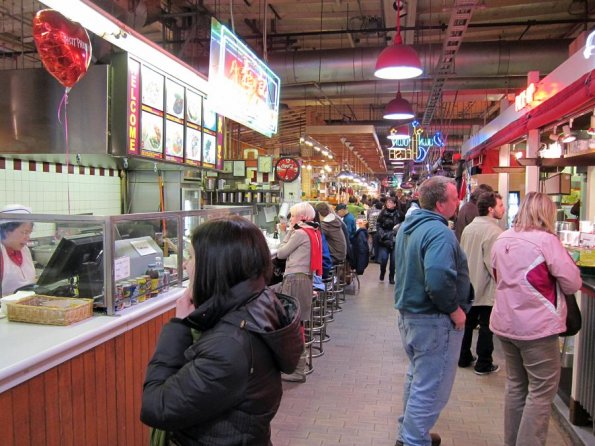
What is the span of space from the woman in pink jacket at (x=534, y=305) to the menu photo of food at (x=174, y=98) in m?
3.87

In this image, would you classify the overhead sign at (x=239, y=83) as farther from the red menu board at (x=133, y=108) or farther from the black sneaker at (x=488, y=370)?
the black sneaker at (x=488, y=370)

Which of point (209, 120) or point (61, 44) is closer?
point (61, 44)

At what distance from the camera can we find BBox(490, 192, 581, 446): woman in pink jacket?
285cm

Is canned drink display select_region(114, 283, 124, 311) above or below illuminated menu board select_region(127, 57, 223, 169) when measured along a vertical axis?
below

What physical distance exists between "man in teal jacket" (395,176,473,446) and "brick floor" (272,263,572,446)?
2.08 feet

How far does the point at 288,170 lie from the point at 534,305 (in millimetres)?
7624

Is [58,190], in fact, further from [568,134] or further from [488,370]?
[568,134]

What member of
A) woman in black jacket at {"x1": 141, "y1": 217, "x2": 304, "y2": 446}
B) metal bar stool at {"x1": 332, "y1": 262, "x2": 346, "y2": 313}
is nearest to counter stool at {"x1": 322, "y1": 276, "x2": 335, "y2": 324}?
metal bar stool at {"x1": 332, "y1": 262, "x2": 346, "y2": 313}

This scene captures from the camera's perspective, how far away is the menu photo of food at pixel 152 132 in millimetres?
4891

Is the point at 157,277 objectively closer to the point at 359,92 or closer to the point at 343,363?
the point at 343,363

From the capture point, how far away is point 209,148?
21.6 feet

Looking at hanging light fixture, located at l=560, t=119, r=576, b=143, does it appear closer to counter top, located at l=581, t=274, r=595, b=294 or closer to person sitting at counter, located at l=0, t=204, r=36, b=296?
counter top, located at l=581, t=274, r=595, b=294

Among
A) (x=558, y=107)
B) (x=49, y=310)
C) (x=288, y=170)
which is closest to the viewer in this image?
(x=49, y=310)

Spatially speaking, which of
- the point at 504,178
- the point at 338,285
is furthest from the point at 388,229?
the point at 504,178
